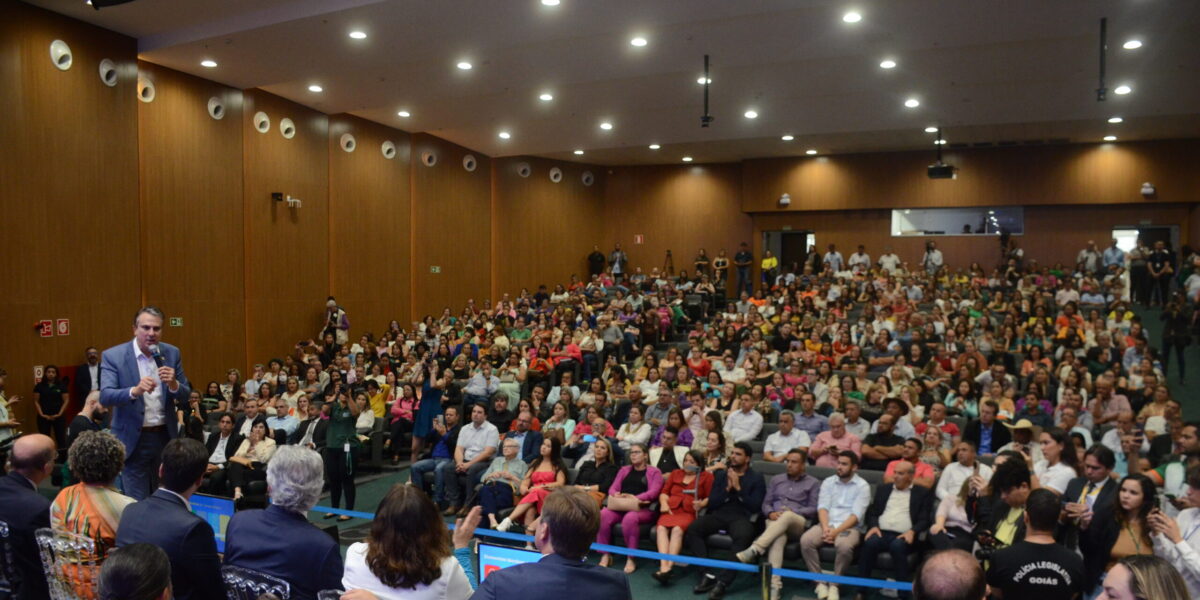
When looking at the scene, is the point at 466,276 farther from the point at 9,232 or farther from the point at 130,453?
the point at 130,453

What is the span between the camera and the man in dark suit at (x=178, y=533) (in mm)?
2482

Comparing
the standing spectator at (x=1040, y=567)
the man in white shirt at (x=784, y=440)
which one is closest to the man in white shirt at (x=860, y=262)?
the man in white shirt at (x=784, y=440)

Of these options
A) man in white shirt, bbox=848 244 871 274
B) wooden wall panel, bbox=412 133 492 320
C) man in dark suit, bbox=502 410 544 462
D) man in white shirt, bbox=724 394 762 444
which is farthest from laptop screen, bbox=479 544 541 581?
man in white shirt, bbox=848 244 871 274

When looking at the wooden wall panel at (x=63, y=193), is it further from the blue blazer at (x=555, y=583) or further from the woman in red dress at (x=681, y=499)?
the blue blazer at (x=555, y=583)

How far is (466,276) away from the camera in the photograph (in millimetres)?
18516

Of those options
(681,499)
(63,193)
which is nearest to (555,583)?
(681,499)

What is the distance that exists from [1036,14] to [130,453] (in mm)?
9383

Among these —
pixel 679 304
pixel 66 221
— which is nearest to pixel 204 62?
pixel 66 221

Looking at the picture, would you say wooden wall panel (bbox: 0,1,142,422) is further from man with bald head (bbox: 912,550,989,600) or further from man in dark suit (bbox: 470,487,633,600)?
man with bald head (bbox: 912,550,989,600)

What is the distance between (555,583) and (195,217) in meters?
11.8

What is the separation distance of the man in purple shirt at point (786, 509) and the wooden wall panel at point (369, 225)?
10615mm

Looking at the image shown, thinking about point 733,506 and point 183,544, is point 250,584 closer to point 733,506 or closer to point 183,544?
point 183,544

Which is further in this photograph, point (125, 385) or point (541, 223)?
point (541, 223)

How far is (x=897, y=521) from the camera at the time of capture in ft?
19.5
